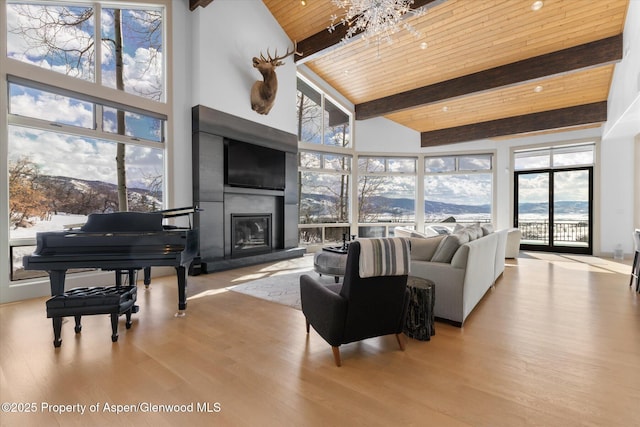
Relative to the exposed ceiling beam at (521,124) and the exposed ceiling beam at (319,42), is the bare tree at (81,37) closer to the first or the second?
the exposed ceiling beam at (319,42)

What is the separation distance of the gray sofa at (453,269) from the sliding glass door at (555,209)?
602 centimetres

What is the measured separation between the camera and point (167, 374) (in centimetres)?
203

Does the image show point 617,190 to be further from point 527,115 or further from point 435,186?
point 435,186

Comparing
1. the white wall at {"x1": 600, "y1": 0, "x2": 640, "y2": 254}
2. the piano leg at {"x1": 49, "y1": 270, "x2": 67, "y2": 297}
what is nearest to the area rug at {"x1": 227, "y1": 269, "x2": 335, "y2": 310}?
the piano leg at {"x1": 49, "y1": 270, "x2": 67, "y2": 297}

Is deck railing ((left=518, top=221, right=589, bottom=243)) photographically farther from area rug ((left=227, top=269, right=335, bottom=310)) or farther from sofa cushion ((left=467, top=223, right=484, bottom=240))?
area rug ((left=227, top=269, right=335, bottom=310))

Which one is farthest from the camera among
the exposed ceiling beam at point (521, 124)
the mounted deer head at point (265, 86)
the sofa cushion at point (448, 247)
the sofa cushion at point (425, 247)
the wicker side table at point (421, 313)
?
the exposed ceiling beam at point (521, 124)

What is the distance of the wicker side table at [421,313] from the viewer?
101 inches

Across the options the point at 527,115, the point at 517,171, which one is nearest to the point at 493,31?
the point at 527,115

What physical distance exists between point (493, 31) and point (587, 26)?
1.36 m

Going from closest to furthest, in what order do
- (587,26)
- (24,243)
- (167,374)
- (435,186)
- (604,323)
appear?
(167,374) → (604,323) → (24,243) → (587,26) → (435,186)

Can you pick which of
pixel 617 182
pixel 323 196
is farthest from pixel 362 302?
pixel 617 182

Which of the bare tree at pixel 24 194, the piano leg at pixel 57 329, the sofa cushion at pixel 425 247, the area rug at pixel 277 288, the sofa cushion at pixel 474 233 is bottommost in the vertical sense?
the area rug at pixel 277 288

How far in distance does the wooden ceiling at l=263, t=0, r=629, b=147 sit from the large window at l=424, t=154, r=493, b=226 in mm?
791

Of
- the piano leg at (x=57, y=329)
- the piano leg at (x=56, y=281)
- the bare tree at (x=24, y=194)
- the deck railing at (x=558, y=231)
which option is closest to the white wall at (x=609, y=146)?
the deck railing at (x=558, y=231)
